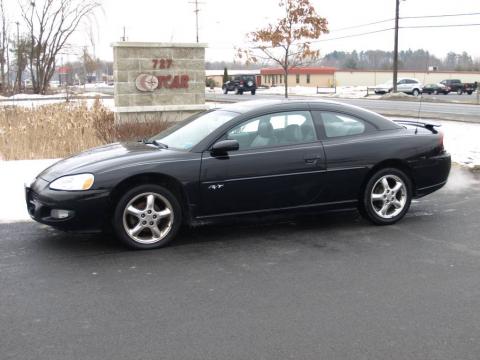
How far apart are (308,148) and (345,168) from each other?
0.48m

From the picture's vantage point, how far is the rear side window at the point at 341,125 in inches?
257

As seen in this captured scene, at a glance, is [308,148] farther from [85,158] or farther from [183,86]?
[183,86]

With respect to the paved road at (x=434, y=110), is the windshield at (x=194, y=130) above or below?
above

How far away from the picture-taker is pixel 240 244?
5.96 m

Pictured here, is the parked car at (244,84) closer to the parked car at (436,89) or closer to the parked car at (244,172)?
the parked car at (436,89)

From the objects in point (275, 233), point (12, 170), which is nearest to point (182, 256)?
point (275, 233)

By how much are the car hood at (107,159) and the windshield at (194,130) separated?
20 cm

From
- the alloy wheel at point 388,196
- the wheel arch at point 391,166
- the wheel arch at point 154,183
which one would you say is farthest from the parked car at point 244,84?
the wheel arch at point 154,183

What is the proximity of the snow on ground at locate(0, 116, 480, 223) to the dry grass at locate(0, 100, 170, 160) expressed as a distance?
0.77 meters

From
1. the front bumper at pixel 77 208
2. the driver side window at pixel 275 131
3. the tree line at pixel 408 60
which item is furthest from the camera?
the tree line at pixel 408 60

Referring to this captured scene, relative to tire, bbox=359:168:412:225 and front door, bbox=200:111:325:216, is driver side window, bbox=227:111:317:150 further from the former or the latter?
tire, bbox=359:168:412:225

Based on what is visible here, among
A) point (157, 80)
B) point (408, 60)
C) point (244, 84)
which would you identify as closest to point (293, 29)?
point (157, 80)

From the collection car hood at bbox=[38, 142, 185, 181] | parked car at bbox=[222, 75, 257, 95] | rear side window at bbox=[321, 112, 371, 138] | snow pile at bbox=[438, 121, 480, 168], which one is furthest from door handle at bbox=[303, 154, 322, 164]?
parked car at bbox=[222, 75, 257, 95]

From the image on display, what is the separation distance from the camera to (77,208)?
17.9 ft
